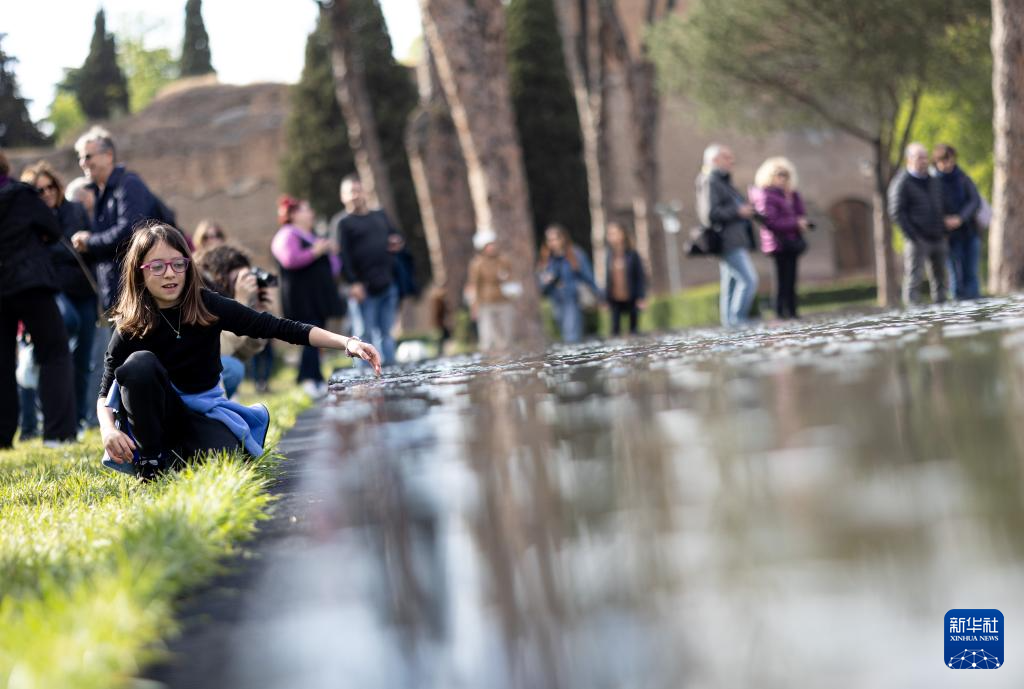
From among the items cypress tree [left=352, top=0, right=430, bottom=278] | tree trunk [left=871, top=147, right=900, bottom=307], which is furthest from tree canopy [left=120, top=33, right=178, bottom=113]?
tree trunk [left=871, top=147, right=900, bottom=307]

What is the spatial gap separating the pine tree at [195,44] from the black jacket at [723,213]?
55.3 meters

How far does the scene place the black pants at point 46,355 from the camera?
7.34m

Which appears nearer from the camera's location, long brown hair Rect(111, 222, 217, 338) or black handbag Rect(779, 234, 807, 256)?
long brown hair Rect(111, 222, 217, 338)

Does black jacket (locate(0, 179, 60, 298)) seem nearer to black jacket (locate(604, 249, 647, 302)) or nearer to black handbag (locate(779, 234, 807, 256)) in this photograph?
black handbag (locate(779, 234, 807, 256))

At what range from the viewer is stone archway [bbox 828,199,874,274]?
130 ft

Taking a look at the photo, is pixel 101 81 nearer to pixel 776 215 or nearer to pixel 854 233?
pixel 854 233

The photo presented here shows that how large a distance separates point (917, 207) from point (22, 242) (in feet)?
27.0

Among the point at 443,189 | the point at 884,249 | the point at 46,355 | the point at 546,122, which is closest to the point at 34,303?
the point at 46,355

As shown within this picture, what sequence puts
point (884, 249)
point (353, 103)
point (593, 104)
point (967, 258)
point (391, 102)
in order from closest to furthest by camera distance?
1. point (967, 258)
2. point (884, 249)
3. point (353, 103)
4. point (593, 104)
5. point (391, 102)

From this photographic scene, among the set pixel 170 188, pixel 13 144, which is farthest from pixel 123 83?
pixel 170 188

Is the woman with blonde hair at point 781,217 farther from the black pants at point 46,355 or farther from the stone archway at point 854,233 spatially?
the stone archway at point 854,233

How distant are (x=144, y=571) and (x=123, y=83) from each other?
63697 mm

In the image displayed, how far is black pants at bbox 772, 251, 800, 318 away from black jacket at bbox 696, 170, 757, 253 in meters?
0.51

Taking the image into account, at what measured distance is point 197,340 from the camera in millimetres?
4930
